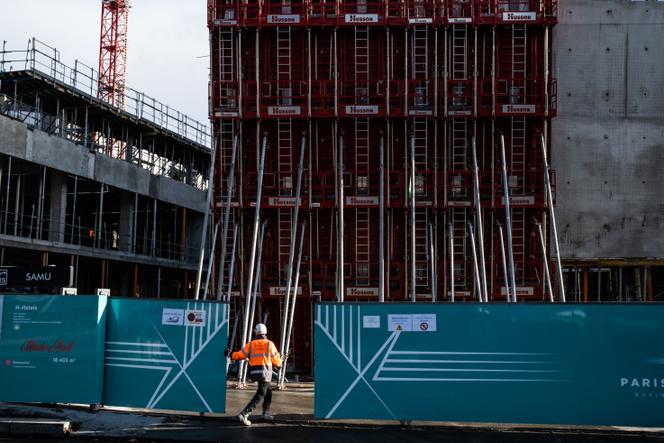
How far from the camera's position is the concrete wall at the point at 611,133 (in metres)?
21.9

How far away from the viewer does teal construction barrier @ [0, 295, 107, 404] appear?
39.2 feet

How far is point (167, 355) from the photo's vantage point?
11.7m

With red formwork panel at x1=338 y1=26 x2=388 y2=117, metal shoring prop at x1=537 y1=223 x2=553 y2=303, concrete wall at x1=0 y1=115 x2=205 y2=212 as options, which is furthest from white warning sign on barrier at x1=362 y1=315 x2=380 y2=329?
concrete wall at x1=0 y1=115 x2=205 y2=212

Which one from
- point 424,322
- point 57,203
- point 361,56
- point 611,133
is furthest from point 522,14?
point 57,203

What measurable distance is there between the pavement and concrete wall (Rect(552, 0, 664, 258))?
11.6 meters

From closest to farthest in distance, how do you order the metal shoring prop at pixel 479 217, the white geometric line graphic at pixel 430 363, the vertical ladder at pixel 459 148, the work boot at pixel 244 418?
the white geometric line graphic at pixel 430 363, the work boot at pixel 244 418, the metal shoring prop at pixel 479 217, the vertical ladder at pixel 459 148

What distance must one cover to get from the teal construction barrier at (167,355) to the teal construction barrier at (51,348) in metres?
0.28

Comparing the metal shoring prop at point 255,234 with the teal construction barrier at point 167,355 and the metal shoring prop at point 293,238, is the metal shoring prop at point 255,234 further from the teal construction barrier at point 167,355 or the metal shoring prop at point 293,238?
the teal construction barrier at point 167,355

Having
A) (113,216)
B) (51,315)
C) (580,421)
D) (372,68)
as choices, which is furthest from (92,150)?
(580,421)

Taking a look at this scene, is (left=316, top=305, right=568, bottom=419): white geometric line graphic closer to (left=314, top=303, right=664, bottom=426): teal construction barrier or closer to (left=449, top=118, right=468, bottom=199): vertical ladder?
(left=314, top=303, right=664, bottom=426): teal construction barrier

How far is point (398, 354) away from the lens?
11.2 meters

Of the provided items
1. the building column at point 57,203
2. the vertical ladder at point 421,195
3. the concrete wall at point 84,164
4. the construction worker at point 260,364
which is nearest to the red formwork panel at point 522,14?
the vertical ladder at point 421,195

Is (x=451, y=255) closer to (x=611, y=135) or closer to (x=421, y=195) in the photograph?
(x=421, y=195)

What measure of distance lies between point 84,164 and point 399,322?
75.0 feet
